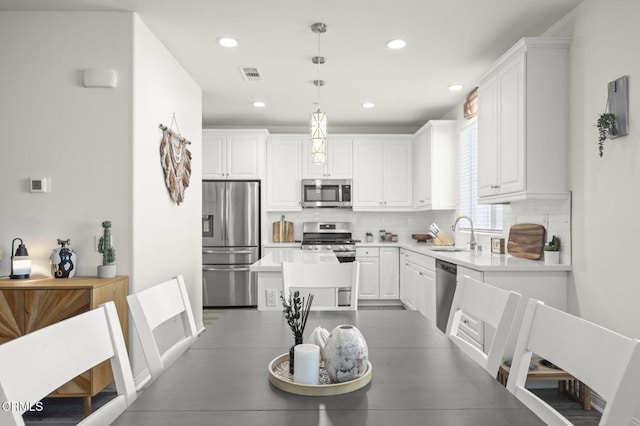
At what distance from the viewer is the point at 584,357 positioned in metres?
0.98

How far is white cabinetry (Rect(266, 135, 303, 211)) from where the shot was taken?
20.1 ft

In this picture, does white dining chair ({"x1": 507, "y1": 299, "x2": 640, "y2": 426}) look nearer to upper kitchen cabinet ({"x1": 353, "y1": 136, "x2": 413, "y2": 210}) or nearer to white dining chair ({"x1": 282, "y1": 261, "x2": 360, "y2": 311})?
white dining chair ({"x1": 282, "y1": 261, "x2": 360, "y2": 311})

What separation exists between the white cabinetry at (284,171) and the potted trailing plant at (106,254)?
11.3ft

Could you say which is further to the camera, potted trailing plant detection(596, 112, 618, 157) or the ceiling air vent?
the ceiling air vent

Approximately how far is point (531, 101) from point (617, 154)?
0.72 meters

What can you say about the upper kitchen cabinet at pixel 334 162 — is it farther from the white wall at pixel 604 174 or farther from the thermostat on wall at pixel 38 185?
the thermostat on wall at pixel 38 185

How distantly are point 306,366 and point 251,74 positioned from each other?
3.62 metres

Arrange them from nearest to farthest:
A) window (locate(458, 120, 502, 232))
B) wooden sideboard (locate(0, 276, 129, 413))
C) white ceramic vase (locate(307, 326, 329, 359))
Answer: white ceramic vase (locate(307, 326, 329, 359)) → wooden sideboard (locate(0, 276, 129, 413)) → window (locate(458, 120, 502, 232))

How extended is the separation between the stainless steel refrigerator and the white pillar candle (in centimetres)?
462

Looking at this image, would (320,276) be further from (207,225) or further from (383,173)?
(383,173)

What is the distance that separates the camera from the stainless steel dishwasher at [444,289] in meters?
3.68

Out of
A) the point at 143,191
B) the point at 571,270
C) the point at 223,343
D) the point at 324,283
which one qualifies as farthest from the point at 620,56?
the point at 143,191

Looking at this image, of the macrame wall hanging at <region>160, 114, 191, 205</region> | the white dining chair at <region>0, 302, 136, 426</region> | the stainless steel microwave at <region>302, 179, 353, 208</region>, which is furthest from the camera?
the stainless steel microwave at <region>302, 179, 353, 208</region>

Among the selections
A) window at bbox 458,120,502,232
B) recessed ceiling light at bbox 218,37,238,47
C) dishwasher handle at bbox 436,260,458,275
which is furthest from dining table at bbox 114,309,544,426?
window at bbox 458,120,502,232
